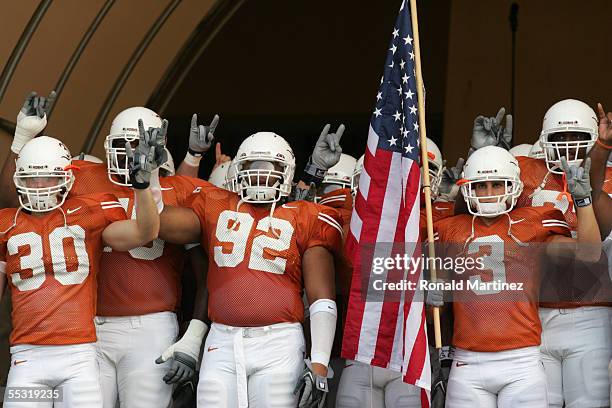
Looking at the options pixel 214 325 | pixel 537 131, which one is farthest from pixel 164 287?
pixel 537 131

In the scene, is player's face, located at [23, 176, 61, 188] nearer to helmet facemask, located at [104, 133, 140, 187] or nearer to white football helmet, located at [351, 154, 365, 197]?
helmet facemask, located at [104, 133, 140, 187]

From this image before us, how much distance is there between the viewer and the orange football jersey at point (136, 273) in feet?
21.0

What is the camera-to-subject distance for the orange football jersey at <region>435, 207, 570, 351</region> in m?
6.05

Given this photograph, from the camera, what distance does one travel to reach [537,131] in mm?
10984

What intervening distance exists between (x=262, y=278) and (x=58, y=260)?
923 millimetres

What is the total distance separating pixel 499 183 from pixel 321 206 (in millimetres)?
849

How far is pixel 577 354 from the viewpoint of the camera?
612cm

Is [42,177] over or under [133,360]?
over

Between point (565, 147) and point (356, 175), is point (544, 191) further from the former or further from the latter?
point (356, 175)

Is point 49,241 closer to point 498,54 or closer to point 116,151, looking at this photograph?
point 116,151

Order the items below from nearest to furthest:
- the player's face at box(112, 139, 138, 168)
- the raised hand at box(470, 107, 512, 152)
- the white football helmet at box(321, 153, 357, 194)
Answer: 1. the player's face at box(112, 139, 138, 168)
2. the raised hand at box(470, 107, 512, 152)
3. the white football helmet at box(321, 153, 357, 194)

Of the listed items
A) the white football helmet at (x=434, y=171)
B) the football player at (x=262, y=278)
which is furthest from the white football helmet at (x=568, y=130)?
the football player at (x=262, y=278)

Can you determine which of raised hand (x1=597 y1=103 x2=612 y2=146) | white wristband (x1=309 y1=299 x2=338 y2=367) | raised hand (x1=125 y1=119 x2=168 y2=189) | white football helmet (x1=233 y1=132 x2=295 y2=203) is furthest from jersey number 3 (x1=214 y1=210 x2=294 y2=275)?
raised hand (x1=597 y1=103 x2=612 y2=146)

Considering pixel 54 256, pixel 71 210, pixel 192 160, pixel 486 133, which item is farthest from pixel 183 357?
pixel 486 133
